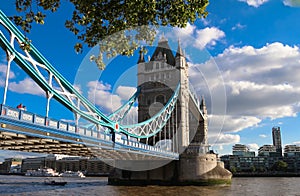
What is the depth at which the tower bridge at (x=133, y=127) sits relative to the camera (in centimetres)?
1161

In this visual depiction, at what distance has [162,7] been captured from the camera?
5.84 meters

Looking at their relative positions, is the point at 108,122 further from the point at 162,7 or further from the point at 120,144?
the point at 162,7

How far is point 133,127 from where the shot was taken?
25.8 meters

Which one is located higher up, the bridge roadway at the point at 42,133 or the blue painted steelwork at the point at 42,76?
the blue painted steelwork at the point at 42,76

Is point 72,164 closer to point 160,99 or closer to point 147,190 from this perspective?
point 160,99

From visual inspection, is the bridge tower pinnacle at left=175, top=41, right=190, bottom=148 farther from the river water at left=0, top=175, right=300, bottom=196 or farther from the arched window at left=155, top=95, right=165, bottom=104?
the river water at left=0, top=175, right=300, bottom=196

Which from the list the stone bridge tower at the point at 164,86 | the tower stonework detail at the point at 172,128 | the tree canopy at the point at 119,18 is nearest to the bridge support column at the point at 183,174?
the tower stonework detail at the point at 172,128

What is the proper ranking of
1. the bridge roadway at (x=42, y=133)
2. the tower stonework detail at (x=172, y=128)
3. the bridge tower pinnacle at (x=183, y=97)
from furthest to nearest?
the bridge tower pinnacle at (x=183, y=97) → the tower stonework detail at (x=172, y=128) → the bridge roadway at (x=42, y=133)

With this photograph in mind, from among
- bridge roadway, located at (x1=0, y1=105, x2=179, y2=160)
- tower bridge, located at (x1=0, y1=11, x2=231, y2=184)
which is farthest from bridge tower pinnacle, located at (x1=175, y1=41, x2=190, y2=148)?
bridge roadway, located at (x1=0, y1=105, x2=179, y2=160)

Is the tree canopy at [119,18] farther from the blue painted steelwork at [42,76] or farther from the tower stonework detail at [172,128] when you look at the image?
the tower stonework detail at [172,128]

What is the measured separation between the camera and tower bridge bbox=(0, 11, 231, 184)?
11613 mm

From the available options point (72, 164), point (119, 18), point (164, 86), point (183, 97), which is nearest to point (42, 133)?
point (119, 18)

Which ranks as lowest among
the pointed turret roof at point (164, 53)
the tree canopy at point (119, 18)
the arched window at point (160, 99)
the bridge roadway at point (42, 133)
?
the bridge roadway at point (42, 133)

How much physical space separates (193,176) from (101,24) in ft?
84.3
